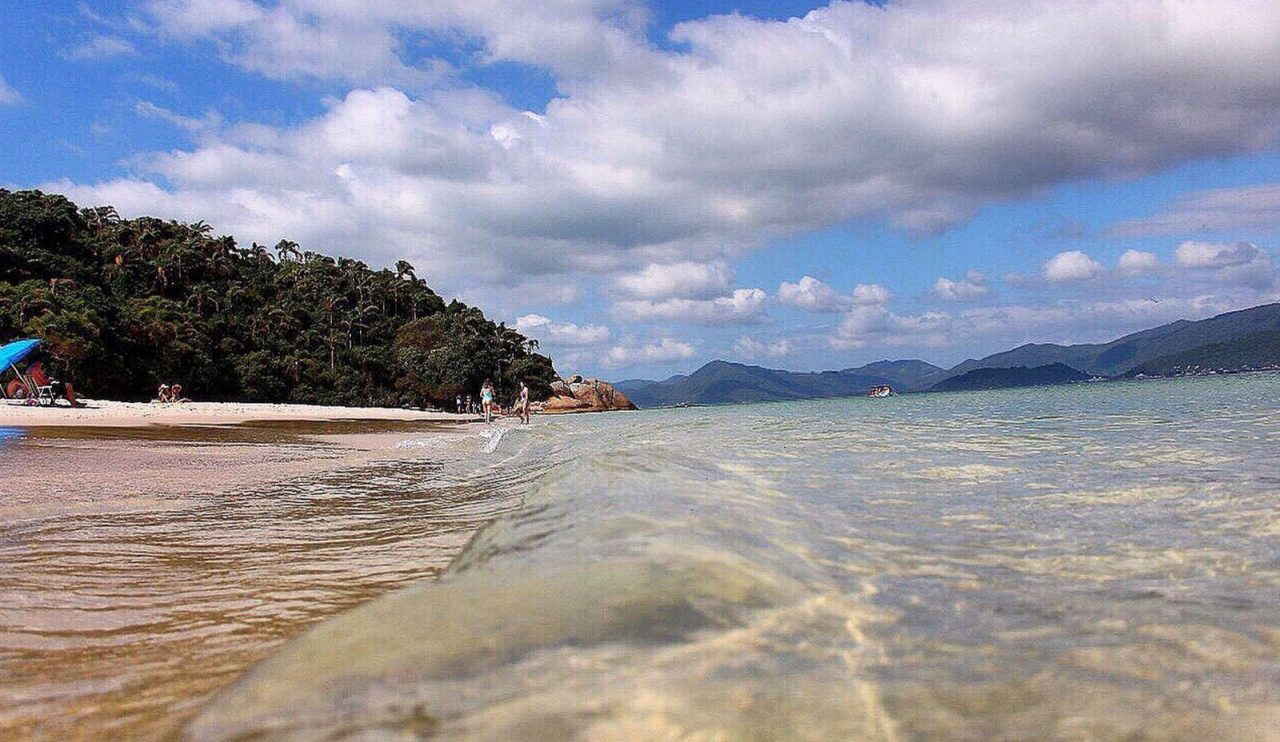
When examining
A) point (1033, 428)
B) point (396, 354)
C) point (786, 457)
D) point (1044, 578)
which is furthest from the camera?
point (396, 354)

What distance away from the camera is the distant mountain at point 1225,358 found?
515ft

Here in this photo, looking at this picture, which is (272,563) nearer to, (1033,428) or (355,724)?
(355,724)

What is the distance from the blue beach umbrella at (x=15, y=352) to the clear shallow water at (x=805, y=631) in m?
31.0

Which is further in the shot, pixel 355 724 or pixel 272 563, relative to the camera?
pixel 272 563

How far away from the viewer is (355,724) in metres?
1.55

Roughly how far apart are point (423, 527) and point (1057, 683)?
181 inches

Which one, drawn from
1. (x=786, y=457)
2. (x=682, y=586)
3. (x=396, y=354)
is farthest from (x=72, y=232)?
(x=682, y=586)

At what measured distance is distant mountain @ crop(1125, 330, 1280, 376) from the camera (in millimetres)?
157000

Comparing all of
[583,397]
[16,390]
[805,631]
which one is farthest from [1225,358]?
[805,631]

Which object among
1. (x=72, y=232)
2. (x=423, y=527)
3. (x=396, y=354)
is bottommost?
(x=423, y=527)

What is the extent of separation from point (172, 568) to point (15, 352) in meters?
30.5

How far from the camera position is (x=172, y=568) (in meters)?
4.24

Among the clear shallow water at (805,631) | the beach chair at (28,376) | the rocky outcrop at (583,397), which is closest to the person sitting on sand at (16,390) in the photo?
the beach chair at (28,376)

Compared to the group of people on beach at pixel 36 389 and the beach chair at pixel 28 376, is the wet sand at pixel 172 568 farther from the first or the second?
the group of people on beach at pixel 36 389
